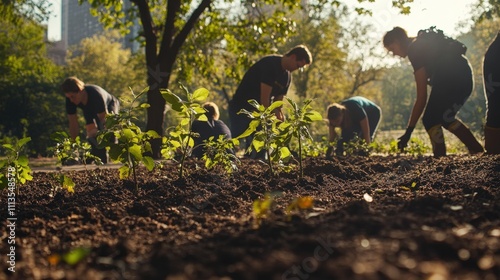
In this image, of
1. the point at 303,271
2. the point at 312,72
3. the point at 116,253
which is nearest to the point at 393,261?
the point at 303,271

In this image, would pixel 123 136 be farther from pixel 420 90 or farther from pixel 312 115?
pixel 420 90

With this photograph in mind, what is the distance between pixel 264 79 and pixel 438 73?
2.18 metres

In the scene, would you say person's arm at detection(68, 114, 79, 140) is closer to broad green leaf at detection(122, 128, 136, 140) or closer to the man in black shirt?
the man in black shirt

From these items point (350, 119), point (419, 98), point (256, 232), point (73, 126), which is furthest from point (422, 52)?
point (73, 126)

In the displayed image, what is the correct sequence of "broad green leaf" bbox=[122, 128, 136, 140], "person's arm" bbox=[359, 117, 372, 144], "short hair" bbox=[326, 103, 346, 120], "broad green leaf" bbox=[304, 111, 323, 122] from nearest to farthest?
"broad green leaf" bbox=[122, 128, 136, 140]
"broad green leaf" bbox=[304, 111, 323, 122]
"short hair" bbox=[326, 103, 346, 120]
"person's arm" bbox=[359, 117, 372, 144]

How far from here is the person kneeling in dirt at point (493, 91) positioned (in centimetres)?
478

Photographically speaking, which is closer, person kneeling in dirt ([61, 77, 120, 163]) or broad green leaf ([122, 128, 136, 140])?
broad green leaf ([122, 128, 136, 140])

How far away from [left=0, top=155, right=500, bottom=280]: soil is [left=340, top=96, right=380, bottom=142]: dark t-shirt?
3.64 metres

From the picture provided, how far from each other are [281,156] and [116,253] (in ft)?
7.37

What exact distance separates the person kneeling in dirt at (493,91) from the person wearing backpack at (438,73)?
0.50 m

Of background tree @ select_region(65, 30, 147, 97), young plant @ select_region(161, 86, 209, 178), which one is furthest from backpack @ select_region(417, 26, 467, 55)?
background tree @ select_region(65, 30, 147, 97)

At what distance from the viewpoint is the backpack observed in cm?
543

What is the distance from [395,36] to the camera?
5.54 m

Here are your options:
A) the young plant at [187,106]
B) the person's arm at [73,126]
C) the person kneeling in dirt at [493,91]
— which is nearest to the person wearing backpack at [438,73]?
the person kneeling in dirt at [493,91]
